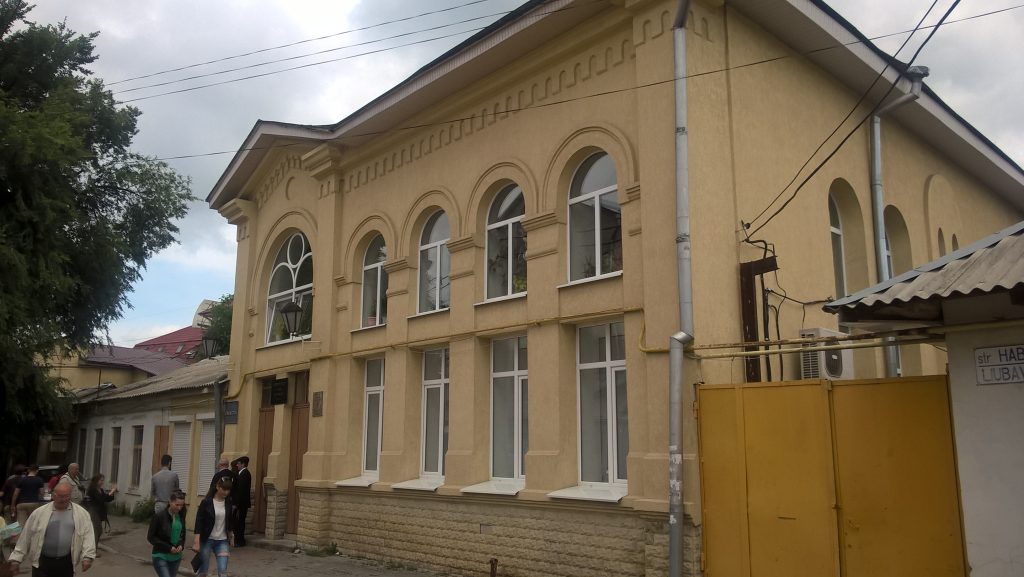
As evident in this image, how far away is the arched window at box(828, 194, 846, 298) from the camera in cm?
1231

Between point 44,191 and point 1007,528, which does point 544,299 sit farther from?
point 44,191

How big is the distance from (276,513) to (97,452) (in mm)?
14430

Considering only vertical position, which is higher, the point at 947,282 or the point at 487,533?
the point at 947,282

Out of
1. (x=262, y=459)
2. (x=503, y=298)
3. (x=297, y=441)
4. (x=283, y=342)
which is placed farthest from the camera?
(x=262, y=459)

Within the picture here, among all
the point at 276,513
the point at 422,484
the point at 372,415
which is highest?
the point at 372,415

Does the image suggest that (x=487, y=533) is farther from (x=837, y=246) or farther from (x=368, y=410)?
(x=837, y=246)

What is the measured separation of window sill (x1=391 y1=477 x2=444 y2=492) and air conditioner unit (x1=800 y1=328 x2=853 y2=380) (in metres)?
5.60

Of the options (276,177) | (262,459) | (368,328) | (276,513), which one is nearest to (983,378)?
(368,328)

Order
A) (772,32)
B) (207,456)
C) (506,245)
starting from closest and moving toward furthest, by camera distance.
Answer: (772,32)
(506,245)
(207,456)

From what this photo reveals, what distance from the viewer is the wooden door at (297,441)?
15406mm

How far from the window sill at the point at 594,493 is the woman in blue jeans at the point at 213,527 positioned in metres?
3.94

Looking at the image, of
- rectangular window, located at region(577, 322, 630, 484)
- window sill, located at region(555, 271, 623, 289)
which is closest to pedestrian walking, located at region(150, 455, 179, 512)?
rectangular window, located at region(577, 322, 630, 484)

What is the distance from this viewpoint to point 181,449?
2047cm

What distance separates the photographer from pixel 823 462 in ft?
25.2
